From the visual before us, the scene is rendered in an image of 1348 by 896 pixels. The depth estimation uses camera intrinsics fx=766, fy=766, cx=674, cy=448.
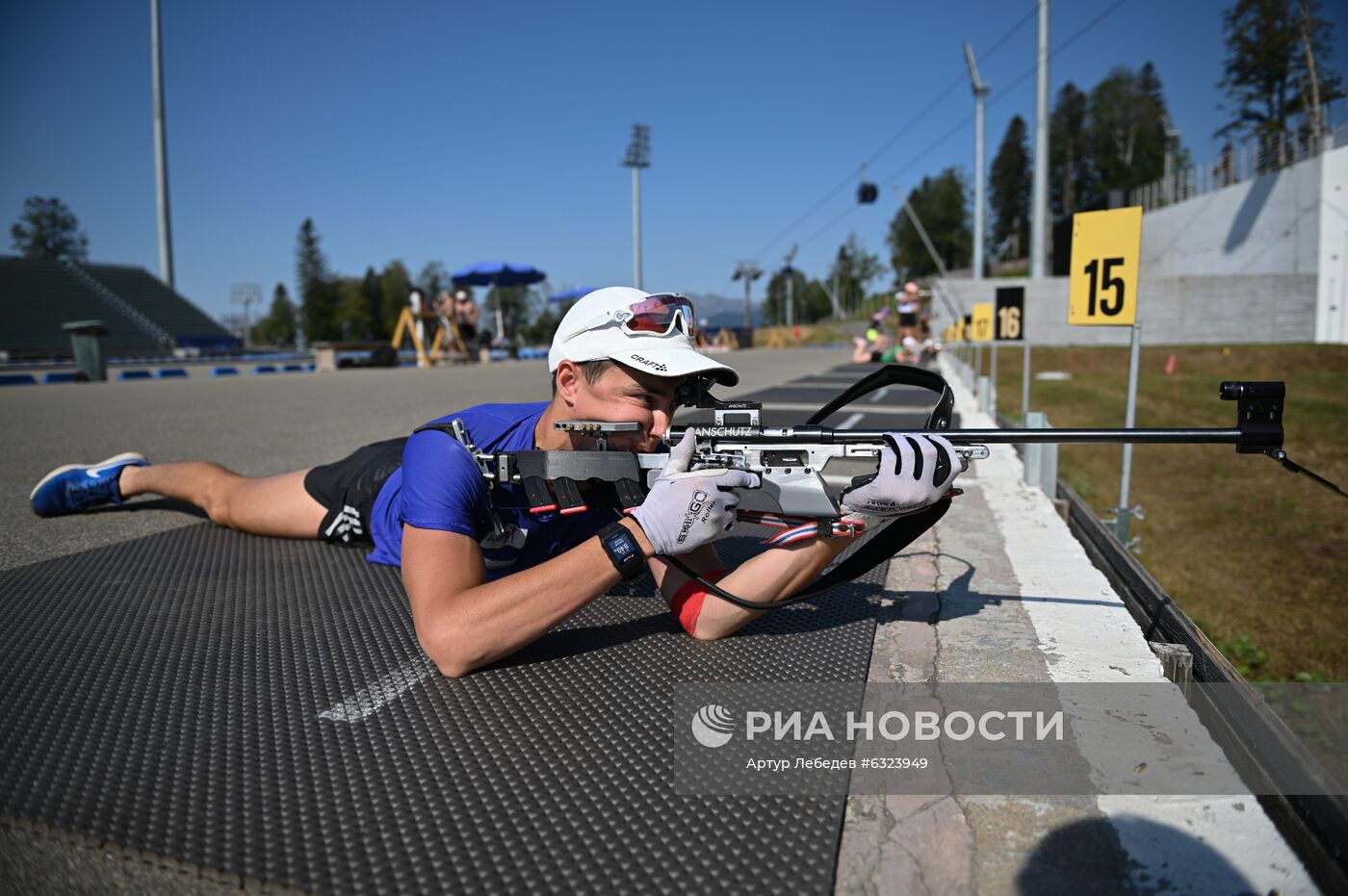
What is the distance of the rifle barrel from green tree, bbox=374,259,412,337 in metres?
108

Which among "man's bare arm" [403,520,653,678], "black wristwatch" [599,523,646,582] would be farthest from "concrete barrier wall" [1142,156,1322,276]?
"man's bare arm" [403,520,653,678]

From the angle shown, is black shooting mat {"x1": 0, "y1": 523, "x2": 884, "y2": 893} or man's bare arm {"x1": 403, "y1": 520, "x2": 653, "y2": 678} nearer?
black shooting mat {"x1": 0, "y1": 523, "x2": 884, "y2": 893}

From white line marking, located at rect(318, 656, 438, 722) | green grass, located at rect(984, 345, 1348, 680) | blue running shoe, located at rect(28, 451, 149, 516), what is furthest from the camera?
green grass, located at rect(984, 345, 1348, 680)

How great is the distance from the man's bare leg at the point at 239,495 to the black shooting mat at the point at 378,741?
Answer: 30.7 inches

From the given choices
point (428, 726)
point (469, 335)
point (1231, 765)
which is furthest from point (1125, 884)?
point (469, 335)

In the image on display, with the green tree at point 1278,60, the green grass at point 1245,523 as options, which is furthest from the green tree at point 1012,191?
the green grass at point 1245,523

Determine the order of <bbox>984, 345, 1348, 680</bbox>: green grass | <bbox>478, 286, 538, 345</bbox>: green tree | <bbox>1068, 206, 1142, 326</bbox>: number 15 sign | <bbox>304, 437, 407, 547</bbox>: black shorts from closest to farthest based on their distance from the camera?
<bbox>304, 437, 407, 547</bbox>: black shorts → <bbox>1068, 206, 1142, 326</bbox>: number 15 sign → <bbox>984, 345, 1348, 680</bbox>: green grass → <bbox>478, 286, 538, 345</bbox>: green tree

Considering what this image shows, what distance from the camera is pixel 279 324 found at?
387 feet

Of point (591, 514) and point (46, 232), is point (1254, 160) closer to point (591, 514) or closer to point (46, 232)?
point (591, 514)

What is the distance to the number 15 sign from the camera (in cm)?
541

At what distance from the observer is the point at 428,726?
7.64ft

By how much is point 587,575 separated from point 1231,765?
1.90 m

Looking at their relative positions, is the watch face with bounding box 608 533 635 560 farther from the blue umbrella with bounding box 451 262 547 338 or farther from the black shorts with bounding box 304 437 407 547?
the blue umbrella with bounding box 451 262 547 338

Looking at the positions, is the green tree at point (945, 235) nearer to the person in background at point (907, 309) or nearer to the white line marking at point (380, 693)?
the person in background at point (907, 309)
